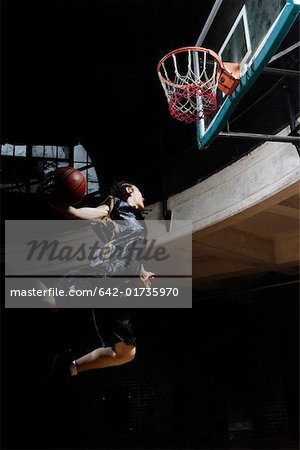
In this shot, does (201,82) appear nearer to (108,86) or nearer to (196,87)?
(196,87)

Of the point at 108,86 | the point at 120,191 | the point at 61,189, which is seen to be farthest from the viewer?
the point at 108,86

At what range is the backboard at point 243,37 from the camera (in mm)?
3246

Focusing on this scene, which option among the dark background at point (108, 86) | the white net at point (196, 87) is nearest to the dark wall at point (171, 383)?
the dark background at point (108, 86)

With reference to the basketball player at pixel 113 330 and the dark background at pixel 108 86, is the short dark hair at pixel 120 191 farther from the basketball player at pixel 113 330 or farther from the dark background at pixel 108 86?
the dark background at pixel 108 86

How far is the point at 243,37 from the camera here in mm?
3953

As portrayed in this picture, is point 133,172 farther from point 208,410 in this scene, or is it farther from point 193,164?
point 208,410

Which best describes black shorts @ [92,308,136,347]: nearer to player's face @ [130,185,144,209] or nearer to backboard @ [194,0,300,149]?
player's face @ [130,185,144,209]

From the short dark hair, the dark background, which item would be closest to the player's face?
the short dark hair

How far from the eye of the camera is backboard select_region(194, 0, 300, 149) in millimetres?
3246

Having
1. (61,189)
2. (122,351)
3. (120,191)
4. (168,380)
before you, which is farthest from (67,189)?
(168,380)

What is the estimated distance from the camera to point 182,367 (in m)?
9.55

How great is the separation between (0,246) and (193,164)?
3.45 m

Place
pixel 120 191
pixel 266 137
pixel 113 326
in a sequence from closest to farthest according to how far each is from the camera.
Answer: pixel 113 326 < pixel 120 191 < pixel 266 137

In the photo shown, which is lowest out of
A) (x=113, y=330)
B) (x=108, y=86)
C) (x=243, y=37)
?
(x=113, y=330)
